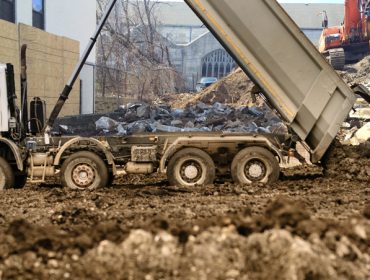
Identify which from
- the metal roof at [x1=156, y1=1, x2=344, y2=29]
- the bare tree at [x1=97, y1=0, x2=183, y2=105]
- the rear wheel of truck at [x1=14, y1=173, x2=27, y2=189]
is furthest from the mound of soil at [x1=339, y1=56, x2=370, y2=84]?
the metal roof at [x1=156, y1=1, x2=344, y2=29]

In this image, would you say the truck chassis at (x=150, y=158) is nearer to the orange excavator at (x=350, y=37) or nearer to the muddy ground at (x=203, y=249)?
the muddy ground at (x=203, y=249)

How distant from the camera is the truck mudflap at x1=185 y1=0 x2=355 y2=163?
891cm

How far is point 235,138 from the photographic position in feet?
30.7

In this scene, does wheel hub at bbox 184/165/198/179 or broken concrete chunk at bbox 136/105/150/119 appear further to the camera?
broken concrete chunk at bbox 136/105/150/119

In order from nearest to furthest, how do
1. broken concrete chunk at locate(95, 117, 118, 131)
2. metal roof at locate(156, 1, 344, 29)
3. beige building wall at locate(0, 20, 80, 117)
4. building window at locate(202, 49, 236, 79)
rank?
1. beige building wall at locate(0, 20, 80, 117)
2. broken concrete chunk at locate(95, 117, 118, 131)
3. building window at locate(202, 49, 236, 79)
4. metal roof at locate(156, 1, 344, 29)

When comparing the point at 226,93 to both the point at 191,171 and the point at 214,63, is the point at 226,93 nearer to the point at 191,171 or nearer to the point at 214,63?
the point at 191,171

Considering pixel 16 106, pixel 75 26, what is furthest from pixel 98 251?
pixel 75 26

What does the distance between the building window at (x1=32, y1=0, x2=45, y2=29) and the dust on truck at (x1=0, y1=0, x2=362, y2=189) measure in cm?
1412

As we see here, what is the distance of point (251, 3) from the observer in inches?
350

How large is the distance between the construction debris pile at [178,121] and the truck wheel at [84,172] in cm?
821

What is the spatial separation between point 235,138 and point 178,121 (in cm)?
1201

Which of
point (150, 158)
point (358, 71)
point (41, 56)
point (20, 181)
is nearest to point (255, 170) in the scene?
point (150, 158)

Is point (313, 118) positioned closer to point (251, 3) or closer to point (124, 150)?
point (251, 3)

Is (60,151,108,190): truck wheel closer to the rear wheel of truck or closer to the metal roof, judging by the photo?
the rear wheel of truck
